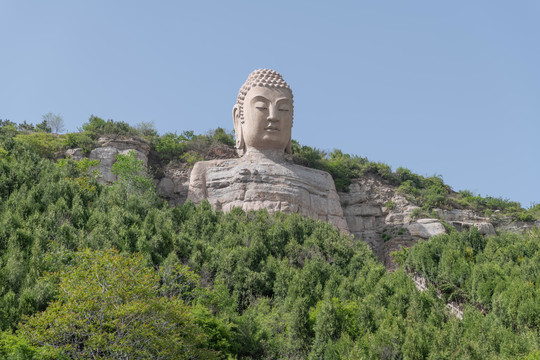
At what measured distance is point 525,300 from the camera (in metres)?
16.4

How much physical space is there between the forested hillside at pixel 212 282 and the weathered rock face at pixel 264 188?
104 cm

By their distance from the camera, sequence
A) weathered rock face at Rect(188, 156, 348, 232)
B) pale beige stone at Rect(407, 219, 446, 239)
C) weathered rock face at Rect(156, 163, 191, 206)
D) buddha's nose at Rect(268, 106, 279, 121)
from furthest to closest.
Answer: weathered rock face at Rect(156, 163, 191, 206)
buddha's nose at Rect(268, 106, 279, 121)
pale beige stone at Rect(407, 219, 446, 239)
weathered rock face at Rect(188, 156, 348, 232)

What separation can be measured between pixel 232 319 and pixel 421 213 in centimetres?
1233

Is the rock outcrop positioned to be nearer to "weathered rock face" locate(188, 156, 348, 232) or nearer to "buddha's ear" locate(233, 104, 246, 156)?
"weathered rock face" locate(188, 156, 348, 232)

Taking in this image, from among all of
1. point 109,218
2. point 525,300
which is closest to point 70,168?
point 109,218

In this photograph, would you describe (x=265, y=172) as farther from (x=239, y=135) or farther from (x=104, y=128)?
Result: (x=104, y=128)

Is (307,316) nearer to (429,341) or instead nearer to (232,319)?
(232,319)

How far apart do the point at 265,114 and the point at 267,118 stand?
0.20m

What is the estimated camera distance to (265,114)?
2598cm

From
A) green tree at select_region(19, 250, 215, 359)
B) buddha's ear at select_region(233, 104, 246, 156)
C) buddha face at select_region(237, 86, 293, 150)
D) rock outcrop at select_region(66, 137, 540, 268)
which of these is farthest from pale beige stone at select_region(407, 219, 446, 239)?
green tree at select_region(19, 250, 215, 359)

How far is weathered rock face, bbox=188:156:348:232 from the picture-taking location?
24.6 metres

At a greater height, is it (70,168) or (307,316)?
(70,168)

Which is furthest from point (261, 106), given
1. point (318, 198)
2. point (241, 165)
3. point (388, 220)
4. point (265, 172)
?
point (388, 220)

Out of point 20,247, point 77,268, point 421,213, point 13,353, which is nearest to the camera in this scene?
point 13,353
